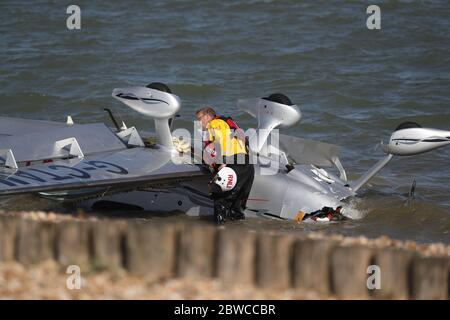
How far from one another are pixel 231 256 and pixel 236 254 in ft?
0.12

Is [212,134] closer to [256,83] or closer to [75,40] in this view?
[256,83]

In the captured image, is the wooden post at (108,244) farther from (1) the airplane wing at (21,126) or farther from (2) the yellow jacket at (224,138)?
(1) the airplane wing at (21,126)

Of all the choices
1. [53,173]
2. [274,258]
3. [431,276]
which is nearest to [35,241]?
[274,258]

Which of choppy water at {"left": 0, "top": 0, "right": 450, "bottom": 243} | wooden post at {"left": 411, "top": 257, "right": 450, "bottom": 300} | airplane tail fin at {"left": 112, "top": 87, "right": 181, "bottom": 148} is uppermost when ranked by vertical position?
airplane tail fin at {"left": 112, "top": 87, "right": 181, "bottom": 148}

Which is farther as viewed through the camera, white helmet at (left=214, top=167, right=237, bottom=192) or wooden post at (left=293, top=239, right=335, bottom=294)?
white helmet at (left=214, top=167, right=237, bottom=192)

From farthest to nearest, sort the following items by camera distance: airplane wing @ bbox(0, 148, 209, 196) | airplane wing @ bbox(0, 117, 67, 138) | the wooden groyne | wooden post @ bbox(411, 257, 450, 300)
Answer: airplane wing @ bbox(0, 117, 67, 138), airplane wing @ bbox(0, 148, 209, 196), the wooden groyne, wooden post @ bbox(411, 257, 450, 300)

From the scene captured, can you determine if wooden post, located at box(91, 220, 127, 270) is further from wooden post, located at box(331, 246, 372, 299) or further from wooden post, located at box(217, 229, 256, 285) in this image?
wooden post, located at box(331, 246, 372, 299)

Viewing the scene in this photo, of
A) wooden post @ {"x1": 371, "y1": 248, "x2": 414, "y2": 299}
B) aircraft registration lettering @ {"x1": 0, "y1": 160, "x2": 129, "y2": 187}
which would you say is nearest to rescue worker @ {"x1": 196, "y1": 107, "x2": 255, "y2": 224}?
aircraft registration lettering @ {"x1": 0, "y1": 160, "x2": 129, "y2": 187}

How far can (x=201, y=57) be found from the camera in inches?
821

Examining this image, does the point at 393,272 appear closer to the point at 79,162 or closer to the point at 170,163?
the point at 170,163

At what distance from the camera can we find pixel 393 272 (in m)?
5.86

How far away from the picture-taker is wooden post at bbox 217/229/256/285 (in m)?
5.93

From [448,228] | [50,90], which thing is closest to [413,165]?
[448,228]

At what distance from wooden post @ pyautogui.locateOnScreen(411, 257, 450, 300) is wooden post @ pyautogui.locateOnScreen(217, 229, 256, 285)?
41.0 inches
